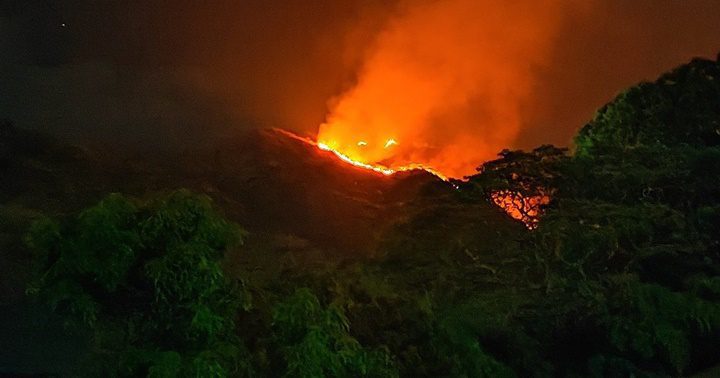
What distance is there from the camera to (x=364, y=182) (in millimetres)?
61219

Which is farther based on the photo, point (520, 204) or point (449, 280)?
point (520, 204)

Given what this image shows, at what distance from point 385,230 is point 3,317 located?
370 inches

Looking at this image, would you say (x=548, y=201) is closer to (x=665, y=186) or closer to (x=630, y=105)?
(x=665, y=186)

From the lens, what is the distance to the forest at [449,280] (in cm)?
702

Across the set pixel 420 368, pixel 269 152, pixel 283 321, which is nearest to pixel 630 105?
pixel 420 368

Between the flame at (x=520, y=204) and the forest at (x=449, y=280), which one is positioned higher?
the flame at (x=520, y=204)

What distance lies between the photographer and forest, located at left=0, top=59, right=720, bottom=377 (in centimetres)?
702

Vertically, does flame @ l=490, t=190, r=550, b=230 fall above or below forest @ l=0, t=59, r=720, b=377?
above

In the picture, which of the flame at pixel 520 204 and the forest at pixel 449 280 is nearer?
the forest at pixel 449 280

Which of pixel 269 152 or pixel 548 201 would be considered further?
pixel 269 152

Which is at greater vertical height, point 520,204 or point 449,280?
point 520,204

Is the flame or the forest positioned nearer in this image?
the forest

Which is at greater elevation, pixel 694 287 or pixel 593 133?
pixel 593 133

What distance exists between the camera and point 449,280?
43.2 feet
